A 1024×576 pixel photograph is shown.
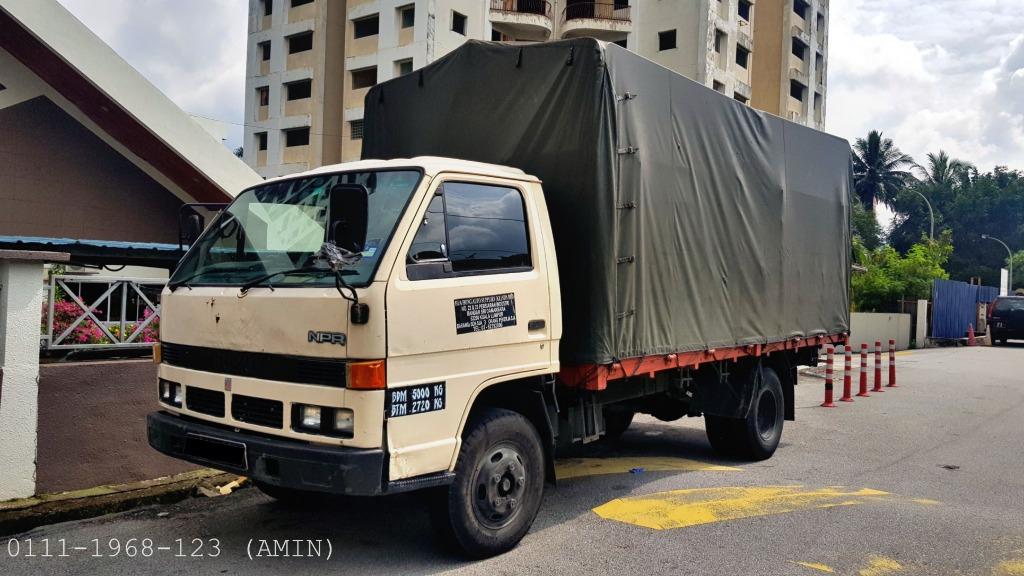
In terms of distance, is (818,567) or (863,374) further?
(863,374)

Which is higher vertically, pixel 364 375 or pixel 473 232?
pixel 473 232

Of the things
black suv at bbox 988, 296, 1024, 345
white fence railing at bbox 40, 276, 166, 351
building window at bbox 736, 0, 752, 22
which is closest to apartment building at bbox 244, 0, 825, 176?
building window at bbox 736, 0, 752, 22

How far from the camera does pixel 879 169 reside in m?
58.8

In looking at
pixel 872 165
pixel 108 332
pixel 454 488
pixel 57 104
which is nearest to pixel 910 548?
pixel 454 488

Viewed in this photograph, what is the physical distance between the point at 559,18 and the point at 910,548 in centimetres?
3416

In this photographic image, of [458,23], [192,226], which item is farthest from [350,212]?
[458,23]

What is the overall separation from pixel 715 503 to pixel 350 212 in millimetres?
3665

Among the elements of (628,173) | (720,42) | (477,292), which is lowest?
(477,292)

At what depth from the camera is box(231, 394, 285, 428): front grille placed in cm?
410

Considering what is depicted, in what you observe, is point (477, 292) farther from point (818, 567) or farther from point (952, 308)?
point (952, 308)

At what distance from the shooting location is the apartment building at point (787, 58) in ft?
136

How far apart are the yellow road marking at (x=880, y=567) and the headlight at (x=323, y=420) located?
3.01 meters

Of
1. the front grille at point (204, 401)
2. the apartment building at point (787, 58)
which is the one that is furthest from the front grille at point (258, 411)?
the apartment building at point (787, 58)

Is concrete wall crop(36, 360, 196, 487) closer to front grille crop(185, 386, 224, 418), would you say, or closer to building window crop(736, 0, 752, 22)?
front grille crop(185, 386, 224, 418)
